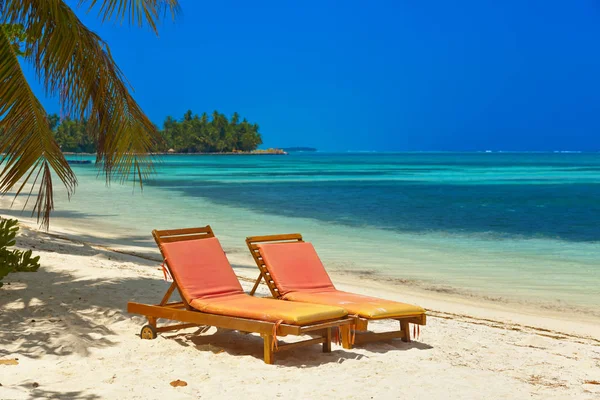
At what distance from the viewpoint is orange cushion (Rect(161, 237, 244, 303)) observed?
525 centimetres

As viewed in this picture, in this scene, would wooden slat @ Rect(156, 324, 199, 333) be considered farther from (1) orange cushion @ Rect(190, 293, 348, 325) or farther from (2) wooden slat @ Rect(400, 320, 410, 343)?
Result: (2) wooden slat @ Rect(400, 320, 410, 343)

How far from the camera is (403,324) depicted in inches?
213

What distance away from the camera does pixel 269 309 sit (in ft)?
15.8

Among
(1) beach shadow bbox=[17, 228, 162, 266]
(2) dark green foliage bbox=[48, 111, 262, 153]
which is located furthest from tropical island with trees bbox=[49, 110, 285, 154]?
(1) beach shadow bbox=[17, 228, 162, 266]

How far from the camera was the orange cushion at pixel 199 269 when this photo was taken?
525cm

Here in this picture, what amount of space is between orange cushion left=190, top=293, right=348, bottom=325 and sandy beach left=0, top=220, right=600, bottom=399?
0.30 meters

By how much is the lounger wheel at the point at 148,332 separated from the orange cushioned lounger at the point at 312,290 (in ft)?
2.65

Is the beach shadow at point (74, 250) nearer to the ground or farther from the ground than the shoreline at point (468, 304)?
farther from the ground

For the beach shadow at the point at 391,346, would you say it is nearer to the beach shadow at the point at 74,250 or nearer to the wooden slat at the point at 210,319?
the wooden slat at the point at 210,319

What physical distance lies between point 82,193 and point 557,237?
2056 centimetres

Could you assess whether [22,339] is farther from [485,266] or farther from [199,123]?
[199,123]

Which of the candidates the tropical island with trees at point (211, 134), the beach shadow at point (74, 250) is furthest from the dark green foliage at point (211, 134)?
the beach shadow at point (74, 250)

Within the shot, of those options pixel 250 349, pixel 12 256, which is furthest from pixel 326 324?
pixel 12 256

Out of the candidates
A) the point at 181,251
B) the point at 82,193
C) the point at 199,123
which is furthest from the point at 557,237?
the point at 199,123
